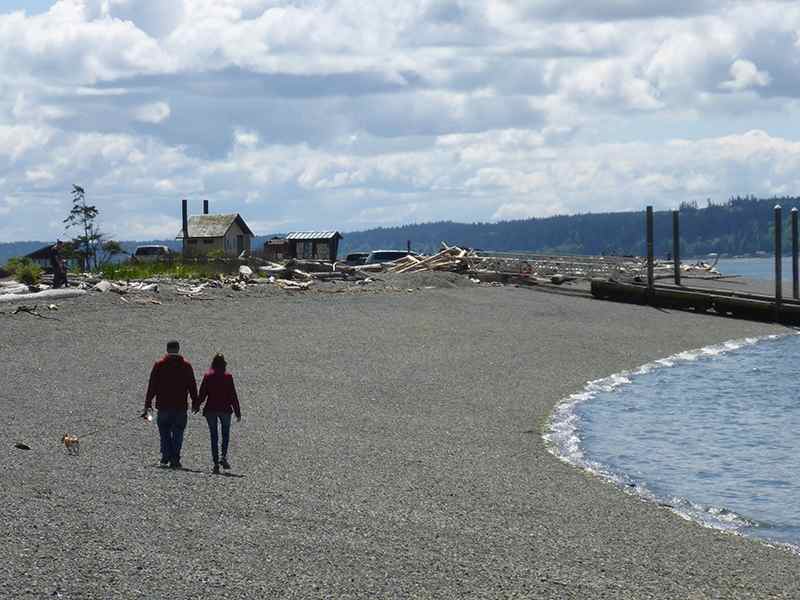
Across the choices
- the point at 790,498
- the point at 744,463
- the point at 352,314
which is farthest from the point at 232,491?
the point at 352,314

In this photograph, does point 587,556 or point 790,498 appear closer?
point 587,556

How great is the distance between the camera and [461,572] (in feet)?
38.0

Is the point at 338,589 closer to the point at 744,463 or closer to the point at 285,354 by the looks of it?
the point at 744,463

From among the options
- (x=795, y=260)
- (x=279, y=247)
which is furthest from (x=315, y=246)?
(x=795, y=260)

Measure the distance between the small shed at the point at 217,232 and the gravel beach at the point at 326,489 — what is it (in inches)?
1709

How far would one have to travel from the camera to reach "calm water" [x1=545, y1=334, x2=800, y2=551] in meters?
17.0

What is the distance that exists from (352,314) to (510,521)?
82.0 ft

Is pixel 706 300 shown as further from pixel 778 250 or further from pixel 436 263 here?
pixel 436 263

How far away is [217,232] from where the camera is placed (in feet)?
252

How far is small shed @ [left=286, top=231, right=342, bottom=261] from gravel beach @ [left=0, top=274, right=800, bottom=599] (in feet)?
150

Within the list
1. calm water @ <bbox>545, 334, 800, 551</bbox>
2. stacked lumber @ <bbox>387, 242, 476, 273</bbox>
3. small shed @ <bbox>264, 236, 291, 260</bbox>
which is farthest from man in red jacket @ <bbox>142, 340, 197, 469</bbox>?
small shed @ <bbox>264, 236, 291, 260</bbox>

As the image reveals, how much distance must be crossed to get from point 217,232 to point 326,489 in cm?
6282

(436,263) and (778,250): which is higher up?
(778,250)

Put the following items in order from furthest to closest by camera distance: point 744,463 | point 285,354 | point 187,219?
point 187,219 → point 285,354 → point 744,463
